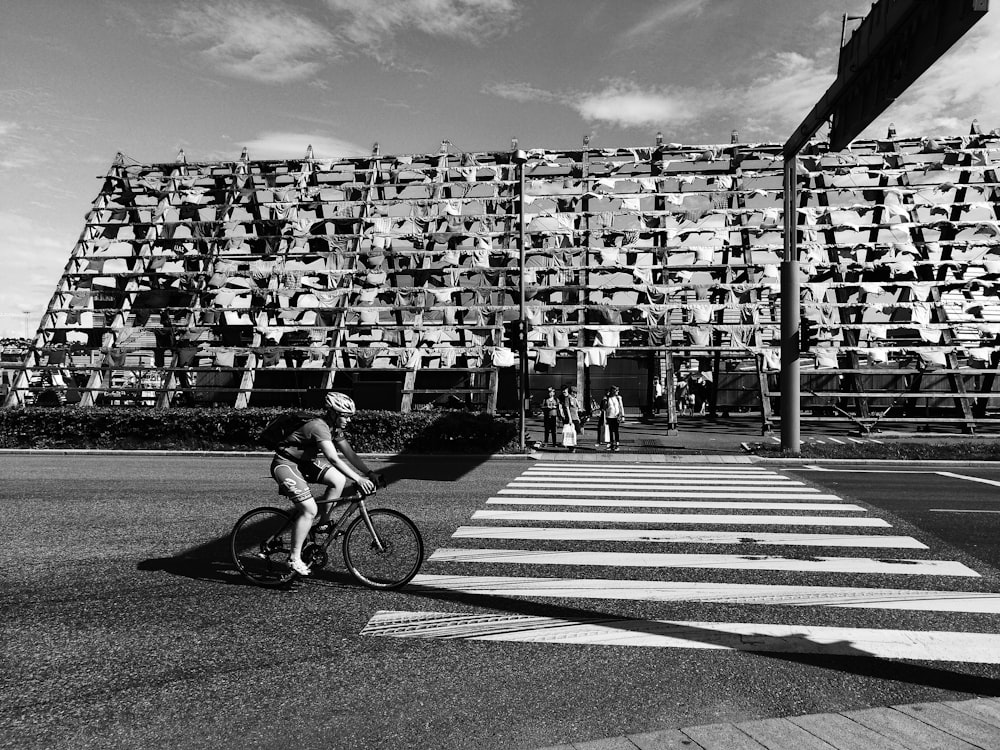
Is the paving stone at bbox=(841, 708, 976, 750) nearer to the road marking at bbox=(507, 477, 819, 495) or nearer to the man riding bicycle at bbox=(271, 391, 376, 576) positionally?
the man riding bicycle at bbox=(271, 391, 376, 576)

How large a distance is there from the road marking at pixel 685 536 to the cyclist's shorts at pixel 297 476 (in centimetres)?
281

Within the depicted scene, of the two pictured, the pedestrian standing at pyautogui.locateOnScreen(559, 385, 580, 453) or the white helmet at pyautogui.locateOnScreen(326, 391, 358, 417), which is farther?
the pedestrian standing at pyautogui.locateOnScreen(559, 385, 580, 453)

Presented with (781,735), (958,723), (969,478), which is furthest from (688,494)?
(781,735)

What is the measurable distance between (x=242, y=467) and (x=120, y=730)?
13.4 meters

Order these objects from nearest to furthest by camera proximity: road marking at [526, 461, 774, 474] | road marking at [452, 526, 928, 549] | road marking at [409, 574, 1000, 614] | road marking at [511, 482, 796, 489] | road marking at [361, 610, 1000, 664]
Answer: road marking at [361, 610, 1000, 664] → road marking at [409, 574, 1000, 614] → road marking at [452, 526, 928, 549] → road marking at [511, 482, 796, 489] → road marking at [526, 461, 774, 474]

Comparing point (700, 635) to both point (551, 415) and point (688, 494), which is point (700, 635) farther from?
point (551, 415)

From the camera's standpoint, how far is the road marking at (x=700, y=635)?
5332mm

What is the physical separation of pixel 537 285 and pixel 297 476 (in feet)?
88.5

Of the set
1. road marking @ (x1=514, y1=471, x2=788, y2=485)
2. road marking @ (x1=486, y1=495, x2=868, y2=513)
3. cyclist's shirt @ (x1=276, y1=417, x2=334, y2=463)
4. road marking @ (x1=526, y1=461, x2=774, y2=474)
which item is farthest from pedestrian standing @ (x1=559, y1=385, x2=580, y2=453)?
cyclist's shirt @ (x1=276, y1=417, x2=334, y2=463)

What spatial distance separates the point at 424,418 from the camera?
20484 mm

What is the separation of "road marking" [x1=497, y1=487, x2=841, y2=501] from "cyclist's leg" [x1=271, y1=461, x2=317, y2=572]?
6.26 meters

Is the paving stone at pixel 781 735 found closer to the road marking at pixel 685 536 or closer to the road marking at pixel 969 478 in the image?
the road marking at pixel 685 536

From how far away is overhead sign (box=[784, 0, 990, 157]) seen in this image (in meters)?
8.55

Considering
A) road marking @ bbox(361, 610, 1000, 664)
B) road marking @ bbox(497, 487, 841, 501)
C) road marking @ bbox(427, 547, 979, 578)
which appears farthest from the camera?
road marking @ bbox(497, 487, 841, 501)
